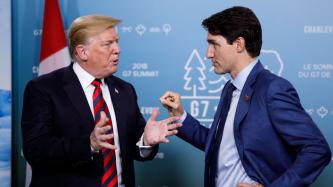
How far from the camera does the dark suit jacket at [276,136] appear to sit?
1972 mm

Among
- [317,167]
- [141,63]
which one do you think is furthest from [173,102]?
[141,63]

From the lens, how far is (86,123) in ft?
7.61

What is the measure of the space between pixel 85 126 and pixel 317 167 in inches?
40.4

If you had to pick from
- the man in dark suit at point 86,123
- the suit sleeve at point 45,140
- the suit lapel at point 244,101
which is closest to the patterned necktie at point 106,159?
the man in dark suit at point 86,123

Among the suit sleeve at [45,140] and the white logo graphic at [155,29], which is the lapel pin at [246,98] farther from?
the white logo graphic at [155,29]

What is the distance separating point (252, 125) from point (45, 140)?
892mm

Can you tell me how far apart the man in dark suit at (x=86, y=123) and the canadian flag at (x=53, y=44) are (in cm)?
103

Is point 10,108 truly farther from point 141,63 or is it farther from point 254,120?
point 254,120

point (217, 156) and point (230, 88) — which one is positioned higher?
point (230, 88)

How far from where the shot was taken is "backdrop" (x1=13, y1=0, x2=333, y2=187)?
11.3ft

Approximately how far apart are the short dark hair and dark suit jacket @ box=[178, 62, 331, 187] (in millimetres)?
126

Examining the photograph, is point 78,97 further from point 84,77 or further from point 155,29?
point 155,29

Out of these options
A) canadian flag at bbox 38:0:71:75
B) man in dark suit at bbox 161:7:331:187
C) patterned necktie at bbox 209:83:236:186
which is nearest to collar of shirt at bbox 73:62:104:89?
Answer: man in dark suit at bbox 161:7:331:187

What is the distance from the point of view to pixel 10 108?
11.4 ft
